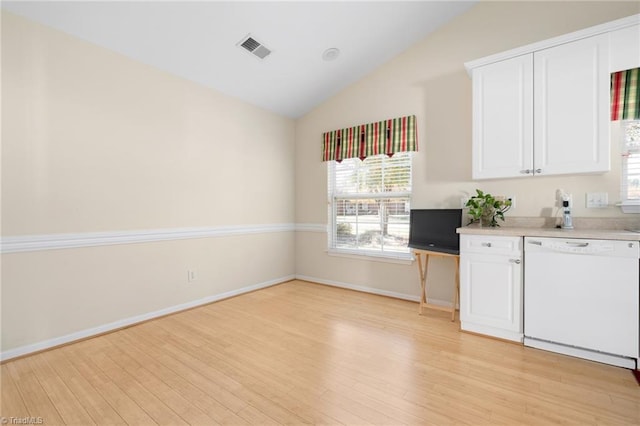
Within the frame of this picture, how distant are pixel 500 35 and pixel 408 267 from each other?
2816 mm

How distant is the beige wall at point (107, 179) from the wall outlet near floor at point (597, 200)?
3890 mm

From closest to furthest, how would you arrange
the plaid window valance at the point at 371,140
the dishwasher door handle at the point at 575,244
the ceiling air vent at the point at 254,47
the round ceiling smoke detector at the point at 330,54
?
the dishwasher door handle at the point at 575,244, the ceiling air vent at the point at 254,47, the round ceiling smoke detector at the point at 330,54, the plaid window valance at the point at 371,140

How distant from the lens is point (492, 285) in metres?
2.67

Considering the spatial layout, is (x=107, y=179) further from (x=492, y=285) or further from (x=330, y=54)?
(x=492, y=285)

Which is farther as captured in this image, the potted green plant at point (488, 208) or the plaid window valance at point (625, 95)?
the potted green plant at point (488, 208)

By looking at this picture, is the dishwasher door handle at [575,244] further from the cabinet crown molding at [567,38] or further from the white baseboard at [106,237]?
the white baseboard at [106,237]

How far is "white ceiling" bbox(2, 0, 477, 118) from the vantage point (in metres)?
2.57

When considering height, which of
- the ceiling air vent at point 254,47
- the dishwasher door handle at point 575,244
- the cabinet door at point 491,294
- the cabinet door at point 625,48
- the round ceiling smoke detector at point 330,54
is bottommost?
the cabinet door at point 491,294

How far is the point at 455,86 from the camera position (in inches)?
134

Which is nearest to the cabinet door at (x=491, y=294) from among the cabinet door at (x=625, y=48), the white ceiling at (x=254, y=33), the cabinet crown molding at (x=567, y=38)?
the cabinet door at (x=625, y=48)

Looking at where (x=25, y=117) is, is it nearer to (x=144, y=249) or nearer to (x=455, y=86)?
(x=144, y=249)

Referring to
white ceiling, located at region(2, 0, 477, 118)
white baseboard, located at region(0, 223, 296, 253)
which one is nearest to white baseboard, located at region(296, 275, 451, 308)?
white baseboard, located at region(0, 223, 296, 253)

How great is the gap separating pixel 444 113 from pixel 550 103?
107cm

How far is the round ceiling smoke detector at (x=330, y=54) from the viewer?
11.6ft
